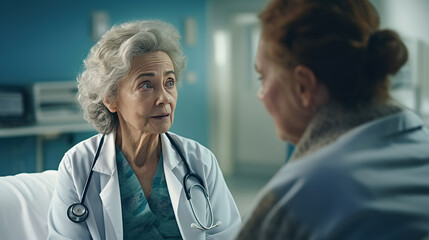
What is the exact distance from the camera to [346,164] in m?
0.69

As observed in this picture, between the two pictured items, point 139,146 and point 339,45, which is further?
point 139,146

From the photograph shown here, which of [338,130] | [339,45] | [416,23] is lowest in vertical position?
[416,23]

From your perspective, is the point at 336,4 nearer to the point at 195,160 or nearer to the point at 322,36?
the point at 322,36

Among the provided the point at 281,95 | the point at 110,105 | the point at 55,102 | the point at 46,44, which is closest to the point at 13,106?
the point at 55,102

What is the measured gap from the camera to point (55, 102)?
4.44 meters

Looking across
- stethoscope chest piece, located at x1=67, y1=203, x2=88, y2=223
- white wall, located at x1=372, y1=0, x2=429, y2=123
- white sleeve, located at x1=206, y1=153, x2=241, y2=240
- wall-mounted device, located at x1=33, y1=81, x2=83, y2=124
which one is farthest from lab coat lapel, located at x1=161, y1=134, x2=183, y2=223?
white wall, located at x1=372, y1=0, x2=429, y2=123

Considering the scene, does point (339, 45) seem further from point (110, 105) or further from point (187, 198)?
point (110, 105)

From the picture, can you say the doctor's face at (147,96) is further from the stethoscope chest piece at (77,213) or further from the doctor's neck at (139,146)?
the stethoscope chest piece at (77,213)

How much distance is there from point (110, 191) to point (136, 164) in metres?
0.16

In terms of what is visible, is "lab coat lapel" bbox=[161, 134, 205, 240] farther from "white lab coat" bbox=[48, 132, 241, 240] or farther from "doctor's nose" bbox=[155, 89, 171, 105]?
"doctor's nose" bbox=[155, 89, 171, 105]

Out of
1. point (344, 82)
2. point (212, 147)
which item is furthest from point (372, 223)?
point (212, 147)

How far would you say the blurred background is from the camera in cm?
436

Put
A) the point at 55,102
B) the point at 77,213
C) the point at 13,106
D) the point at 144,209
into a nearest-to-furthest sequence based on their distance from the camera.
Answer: the point at 77,213 → the point at 144,209 → the point at 13,106 → the point at 55,102

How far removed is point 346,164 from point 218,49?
18.4ft
